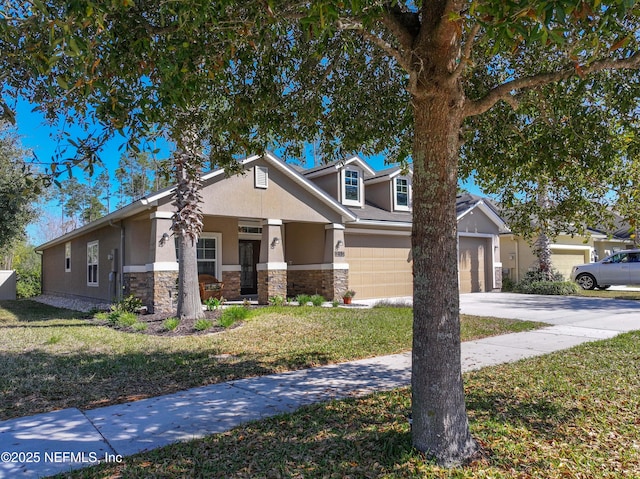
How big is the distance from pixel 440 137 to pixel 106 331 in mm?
9488

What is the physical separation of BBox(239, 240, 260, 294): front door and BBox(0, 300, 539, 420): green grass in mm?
5801

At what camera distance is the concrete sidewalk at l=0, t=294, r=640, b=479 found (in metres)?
4.04

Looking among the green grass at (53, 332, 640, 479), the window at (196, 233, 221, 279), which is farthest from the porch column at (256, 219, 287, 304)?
the green grass at (53, 332, 640, 479)

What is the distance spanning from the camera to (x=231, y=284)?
1684 centimetres

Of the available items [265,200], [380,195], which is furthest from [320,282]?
[380,195]

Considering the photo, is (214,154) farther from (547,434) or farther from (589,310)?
(589,310)

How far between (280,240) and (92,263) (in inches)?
317

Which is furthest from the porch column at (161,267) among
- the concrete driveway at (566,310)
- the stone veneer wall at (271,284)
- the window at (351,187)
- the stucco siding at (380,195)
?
the stucco siding at (380,195)

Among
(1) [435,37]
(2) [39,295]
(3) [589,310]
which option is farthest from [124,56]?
(2) [39,295]

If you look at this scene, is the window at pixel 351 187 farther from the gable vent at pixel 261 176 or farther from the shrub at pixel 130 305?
the shrub at pixel 130 305

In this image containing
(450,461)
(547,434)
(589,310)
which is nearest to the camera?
(450,461)

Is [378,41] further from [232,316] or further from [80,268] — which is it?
[80,268]

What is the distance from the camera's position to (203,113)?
6.79m

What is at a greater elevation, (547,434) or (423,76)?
(423,76)
